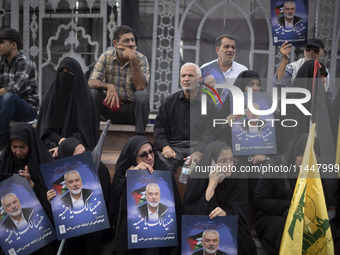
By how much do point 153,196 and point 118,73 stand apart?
2166mm

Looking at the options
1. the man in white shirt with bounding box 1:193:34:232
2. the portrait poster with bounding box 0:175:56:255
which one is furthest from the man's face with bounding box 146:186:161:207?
the man in white shirt with bounding box 1:193:34:232

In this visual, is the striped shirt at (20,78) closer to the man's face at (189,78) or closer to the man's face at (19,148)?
the man's face at (19,148)

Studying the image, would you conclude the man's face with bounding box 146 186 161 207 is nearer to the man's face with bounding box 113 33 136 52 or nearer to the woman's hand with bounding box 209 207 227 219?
the woman's hand with bounding box 209 207 227 219

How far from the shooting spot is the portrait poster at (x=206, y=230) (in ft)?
11.0

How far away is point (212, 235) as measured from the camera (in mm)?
3363

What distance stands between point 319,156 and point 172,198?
131cm

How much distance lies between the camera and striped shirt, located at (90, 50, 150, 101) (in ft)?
17.2

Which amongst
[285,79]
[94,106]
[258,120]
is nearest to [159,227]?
[258,120]

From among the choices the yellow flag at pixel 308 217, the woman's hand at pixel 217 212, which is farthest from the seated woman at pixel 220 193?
the yellow flag at pixel 308 217

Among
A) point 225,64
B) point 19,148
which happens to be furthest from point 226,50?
point 19,148

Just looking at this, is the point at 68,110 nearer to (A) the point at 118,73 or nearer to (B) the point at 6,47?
(A) the point at 118,73

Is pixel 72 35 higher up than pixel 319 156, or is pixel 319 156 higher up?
pixel 72 35

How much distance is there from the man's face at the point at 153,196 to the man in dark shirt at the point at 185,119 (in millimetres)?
1071

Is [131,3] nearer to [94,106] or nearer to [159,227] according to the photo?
[94,106]
